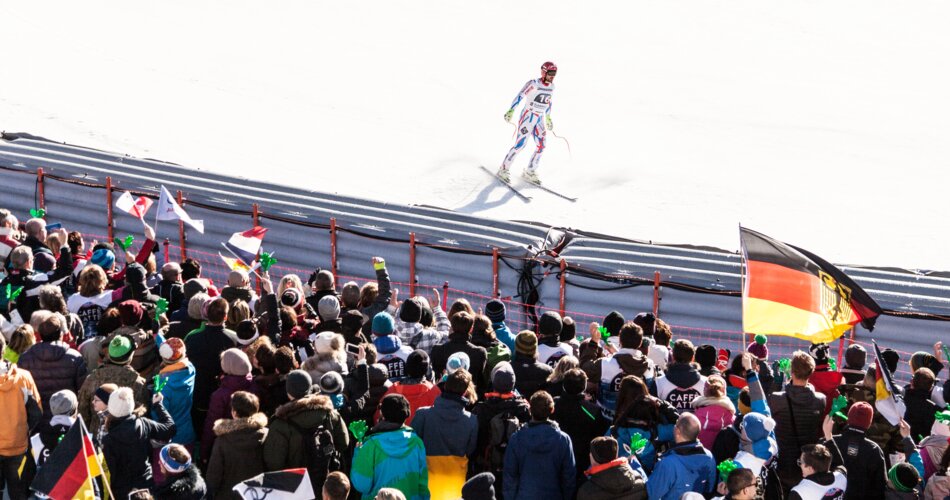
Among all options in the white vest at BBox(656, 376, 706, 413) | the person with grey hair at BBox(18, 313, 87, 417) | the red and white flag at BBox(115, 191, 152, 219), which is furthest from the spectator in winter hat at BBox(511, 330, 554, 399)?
the red and white flag at BBox(115, 191, 152, 219)

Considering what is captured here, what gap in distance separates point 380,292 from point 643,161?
369 inches

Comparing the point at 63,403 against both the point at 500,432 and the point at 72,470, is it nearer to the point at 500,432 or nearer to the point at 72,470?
the point at 72,470

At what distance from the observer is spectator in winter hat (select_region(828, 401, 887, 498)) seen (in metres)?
6.98

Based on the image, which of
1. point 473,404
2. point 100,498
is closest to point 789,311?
point 473,404

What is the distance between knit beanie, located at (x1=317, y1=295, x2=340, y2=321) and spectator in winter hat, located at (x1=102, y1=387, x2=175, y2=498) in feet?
5.93

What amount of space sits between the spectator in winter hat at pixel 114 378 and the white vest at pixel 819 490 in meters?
4.15

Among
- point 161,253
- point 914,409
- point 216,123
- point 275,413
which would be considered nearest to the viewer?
point 275,413

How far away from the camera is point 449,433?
723cm

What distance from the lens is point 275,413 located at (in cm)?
707

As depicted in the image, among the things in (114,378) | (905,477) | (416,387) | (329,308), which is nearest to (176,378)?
(114,378)

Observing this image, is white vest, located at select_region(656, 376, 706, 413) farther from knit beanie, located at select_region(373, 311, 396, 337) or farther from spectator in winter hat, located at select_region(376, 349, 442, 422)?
knit beanie, located at select_region(373, 311, 396, 337)

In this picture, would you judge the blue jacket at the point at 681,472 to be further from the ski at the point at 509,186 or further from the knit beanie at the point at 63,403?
the ski at the point at 509,186

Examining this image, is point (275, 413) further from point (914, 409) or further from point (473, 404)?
point (914, 409)

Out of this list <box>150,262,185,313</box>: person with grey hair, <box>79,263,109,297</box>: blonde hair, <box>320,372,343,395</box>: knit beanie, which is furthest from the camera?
<box>150,262,185,313</box>: person with grey hair
